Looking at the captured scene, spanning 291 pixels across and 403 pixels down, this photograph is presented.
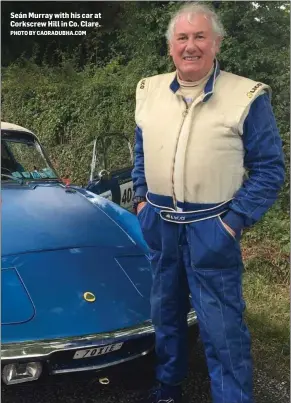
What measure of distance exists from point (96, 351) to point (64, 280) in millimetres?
396

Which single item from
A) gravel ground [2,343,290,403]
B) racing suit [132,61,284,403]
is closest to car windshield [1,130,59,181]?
racing suit [132,61,284,403]

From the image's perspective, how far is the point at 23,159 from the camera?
3178 mm

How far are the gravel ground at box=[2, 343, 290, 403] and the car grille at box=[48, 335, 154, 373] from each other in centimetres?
8

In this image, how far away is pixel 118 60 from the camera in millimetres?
2932

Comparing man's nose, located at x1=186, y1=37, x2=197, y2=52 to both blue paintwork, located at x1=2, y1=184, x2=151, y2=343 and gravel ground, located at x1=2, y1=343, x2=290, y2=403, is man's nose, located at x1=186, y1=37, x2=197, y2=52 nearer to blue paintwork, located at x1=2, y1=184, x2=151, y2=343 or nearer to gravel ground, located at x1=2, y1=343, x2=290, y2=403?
blue paintwork, located at x1=2, y1=184, x2=151, y2=343

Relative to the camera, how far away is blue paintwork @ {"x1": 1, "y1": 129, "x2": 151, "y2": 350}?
6.83 ft

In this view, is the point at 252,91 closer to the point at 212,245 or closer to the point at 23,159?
the point at 212,245

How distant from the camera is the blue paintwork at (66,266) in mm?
2082

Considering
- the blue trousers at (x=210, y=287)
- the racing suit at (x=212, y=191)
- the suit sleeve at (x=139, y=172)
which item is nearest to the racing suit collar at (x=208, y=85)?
the racing suit at (x=212, y=191)

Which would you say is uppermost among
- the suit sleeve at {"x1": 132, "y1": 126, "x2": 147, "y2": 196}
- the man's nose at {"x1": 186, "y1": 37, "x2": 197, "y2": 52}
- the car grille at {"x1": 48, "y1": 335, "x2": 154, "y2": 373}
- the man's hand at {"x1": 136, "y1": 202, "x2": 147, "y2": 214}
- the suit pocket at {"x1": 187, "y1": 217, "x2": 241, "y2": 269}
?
the man's nose at {"x1": 186, "y1": 37, "x2": 197, "y2": 52}

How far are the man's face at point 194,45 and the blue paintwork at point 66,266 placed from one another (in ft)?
3.53

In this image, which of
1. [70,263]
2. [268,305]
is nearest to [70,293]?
[70,263]

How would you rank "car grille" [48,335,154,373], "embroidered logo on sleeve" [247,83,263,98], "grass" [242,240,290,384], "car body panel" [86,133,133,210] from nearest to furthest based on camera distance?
1. "embroidered logo on sleeve" [247,83,263,98]
2. "car grille" [48,335,154,373]
3. "grass" [242,240,290,384]
4. "car body panel" [86,133,133,210]

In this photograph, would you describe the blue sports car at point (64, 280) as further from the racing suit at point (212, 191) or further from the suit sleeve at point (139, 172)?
the suit sleeve at point (139, 172)
